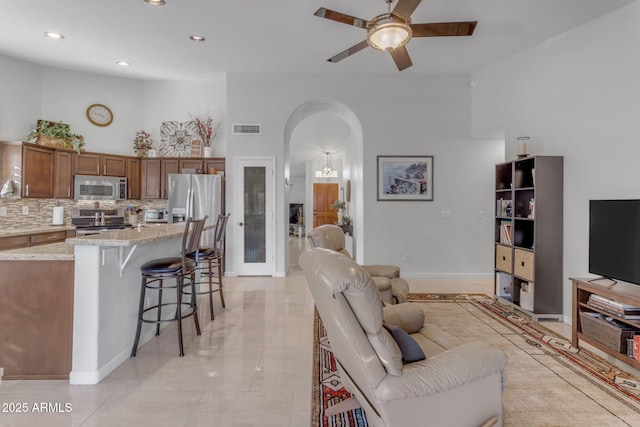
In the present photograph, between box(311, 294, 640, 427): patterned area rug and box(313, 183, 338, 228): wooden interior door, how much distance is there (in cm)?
834

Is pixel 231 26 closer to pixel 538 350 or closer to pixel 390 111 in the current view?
pixel 390 111

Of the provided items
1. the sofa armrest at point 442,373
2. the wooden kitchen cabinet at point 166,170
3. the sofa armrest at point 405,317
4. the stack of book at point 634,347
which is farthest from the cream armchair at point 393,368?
the wooden kitchen cabinet at point 166,170

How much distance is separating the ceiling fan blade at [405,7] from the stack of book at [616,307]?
9.42 ft

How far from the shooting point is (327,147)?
10.4m

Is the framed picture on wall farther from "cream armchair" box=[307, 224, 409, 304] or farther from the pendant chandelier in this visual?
the pendant chandelier

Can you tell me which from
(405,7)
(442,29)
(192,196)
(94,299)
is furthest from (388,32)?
(192,196)

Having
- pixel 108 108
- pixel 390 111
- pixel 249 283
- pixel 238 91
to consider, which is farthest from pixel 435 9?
pixel 108 108

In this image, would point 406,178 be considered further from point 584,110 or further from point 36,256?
point 36,256

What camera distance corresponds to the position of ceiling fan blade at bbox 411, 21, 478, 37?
297 cm

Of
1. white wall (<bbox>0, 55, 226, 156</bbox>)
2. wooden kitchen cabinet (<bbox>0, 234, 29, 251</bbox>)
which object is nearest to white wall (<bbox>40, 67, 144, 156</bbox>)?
white wall (<bbox>0, 55, 226, 156</bbox>)

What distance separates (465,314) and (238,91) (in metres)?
4.82

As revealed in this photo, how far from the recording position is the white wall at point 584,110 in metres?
3.18

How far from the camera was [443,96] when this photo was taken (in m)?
5.62

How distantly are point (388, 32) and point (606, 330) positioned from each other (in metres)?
3.10
